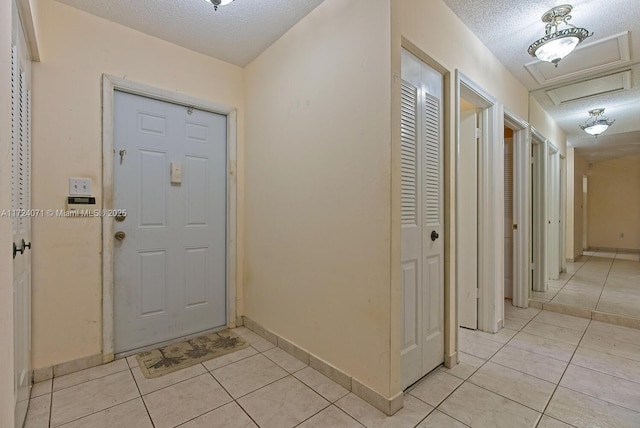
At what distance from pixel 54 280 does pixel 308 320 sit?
5.86 feet

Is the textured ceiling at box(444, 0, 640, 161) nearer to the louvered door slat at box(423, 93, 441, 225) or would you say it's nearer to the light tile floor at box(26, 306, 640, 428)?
the louvered door slat at box(423, 93, 441, 225)

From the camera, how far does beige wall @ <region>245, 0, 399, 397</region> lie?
168cm

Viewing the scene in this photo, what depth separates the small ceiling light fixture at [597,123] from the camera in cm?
294

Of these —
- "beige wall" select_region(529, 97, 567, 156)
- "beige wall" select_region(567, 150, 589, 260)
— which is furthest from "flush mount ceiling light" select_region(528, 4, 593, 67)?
"beige wall" select_region(567, 150, 589, 260)

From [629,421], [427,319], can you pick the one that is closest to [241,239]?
[427,319]

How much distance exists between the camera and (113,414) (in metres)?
1.62

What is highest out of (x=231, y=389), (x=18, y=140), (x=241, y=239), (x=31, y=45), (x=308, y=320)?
(x=31, y=45)

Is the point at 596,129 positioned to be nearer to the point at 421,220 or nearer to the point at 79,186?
the point at 421,220

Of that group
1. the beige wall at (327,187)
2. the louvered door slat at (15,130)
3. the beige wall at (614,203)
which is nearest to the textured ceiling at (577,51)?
the beige wall at (614,203)

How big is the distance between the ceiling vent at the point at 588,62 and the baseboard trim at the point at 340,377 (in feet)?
10.3

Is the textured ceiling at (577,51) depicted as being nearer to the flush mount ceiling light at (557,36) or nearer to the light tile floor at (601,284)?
the flush mount ceiling light at (557,36)

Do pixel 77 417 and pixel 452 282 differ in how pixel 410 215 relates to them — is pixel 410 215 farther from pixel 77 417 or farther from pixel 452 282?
pixel 77 417

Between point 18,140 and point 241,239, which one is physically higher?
point 18,140

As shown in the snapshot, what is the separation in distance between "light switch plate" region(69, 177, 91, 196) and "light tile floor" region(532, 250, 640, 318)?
4.51 meters
